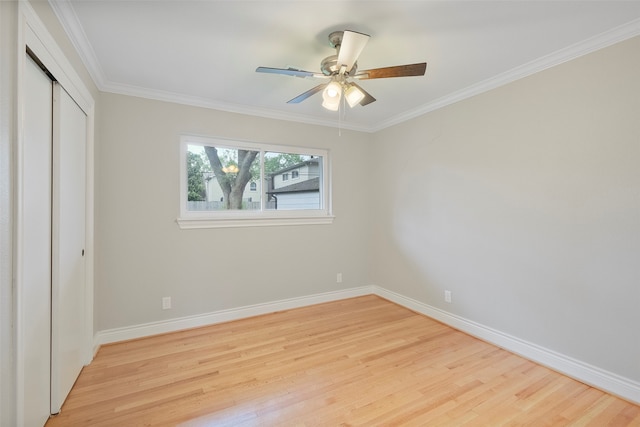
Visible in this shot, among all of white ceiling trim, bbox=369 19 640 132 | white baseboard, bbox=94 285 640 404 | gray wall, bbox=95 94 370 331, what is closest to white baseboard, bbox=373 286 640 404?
white baseboard, bbox=94 285 640 404

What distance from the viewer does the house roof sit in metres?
3.54

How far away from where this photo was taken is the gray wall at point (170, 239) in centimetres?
259

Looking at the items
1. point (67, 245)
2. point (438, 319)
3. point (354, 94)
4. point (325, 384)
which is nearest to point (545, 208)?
point (438, 319)

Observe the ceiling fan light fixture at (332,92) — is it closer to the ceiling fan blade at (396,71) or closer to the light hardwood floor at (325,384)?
the ceiling fan blade at (396,71)

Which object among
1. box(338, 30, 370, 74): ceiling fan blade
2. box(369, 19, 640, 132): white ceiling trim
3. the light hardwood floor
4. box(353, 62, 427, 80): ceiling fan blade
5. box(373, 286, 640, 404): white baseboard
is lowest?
the light hardwood floor

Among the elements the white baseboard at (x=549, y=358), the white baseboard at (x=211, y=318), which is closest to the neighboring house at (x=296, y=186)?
the white baseboard at (x=211, y=318)

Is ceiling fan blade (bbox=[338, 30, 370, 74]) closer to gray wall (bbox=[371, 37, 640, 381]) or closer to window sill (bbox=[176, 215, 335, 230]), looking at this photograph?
gray wall (bbox=[371, 37, 640, 381])

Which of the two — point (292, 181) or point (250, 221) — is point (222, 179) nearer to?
point (250, 221)

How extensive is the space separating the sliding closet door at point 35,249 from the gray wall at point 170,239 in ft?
3.26

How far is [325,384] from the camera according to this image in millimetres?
2004

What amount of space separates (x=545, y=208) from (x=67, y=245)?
351 cm

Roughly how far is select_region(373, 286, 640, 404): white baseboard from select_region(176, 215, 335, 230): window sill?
5.42ft

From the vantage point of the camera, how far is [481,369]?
2.18m

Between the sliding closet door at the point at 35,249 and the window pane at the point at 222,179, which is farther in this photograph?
the window pane at the point at 222,179
